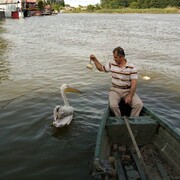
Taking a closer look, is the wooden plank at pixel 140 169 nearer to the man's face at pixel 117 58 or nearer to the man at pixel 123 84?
the man at pixel 123 84

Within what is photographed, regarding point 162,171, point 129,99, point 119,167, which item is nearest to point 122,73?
point 129,99

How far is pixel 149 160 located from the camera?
6801 mm

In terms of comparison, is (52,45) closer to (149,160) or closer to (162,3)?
(149,160)

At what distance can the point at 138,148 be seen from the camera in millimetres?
6363

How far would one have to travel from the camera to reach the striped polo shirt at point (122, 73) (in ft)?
26.0

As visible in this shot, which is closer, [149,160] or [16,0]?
[149,160]

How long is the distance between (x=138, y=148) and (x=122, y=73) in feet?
7.91

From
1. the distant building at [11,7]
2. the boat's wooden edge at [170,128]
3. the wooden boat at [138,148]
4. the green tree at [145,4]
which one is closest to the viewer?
the wooden boat at [138,148]

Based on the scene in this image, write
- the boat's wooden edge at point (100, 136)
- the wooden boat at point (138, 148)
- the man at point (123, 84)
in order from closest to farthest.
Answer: the boat's wooden edge at point (100, 136)
the wooden boat at point (138, 148)
the man at point (123, 84)

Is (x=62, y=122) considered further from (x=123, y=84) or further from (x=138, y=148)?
(x=138, y=148)

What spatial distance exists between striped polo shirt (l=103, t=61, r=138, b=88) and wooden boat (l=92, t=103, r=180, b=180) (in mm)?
935

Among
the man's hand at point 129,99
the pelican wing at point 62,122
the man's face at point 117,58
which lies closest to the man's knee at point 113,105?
the man's hand at point 129,99

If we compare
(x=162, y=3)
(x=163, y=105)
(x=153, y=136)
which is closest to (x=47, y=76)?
(x=163, y=105)

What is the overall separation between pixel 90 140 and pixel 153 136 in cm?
206
